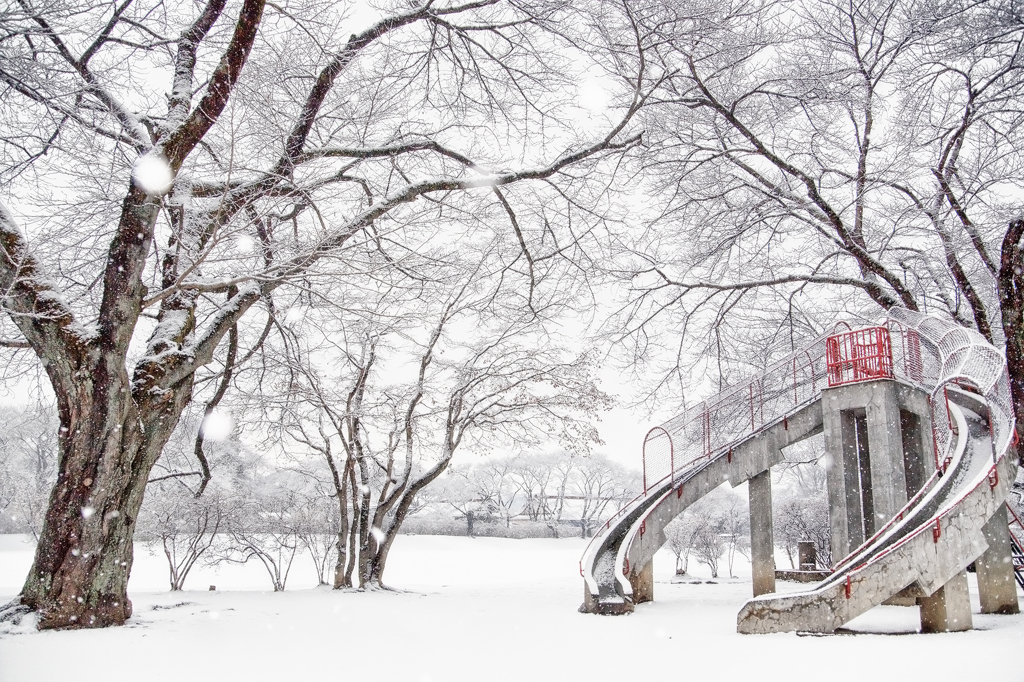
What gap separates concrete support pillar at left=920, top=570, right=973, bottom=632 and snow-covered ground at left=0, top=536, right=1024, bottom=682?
0.69 feet

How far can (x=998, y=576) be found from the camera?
27.9ft

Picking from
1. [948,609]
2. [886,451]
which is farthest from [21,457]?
[948,609]

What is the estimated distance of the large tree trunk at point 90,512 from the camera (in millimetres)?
6719

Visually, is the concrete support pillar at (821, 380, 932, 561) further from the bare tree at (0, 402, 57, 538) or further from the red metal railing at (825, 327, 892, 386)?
the bare tree at (0, 402, 57, 538)

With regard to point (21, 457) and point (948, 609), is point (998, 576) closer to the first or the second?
point (948, 609)

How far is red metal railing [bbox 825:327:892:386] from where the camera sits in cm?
1130

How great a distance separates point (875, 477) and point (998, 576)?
253 cm

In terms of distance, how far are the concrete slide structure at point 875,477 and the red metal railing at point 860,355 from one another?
36 mm

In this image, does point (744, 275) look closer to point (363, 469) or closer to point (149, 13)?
point (363, 469)

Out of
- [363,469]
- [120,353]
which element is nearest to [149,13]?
[120,353]

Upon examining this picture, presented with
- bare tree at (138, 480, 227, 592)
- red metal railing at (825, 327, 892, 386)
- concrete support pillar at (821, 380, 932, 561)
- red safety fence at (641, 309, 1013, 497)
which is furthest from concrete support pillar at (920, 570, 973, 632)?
bare tree at (138, 480, 227, 592)

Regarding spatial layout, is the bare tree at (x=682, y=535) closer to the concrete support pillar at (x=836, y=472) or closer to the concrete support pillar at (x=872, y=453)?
the concrete support pillar at (x=872, y=453)

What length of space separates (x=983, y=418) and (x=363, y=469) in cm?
1173

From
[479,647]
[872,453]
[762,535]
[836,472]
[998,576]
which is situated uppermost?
[872,453]
